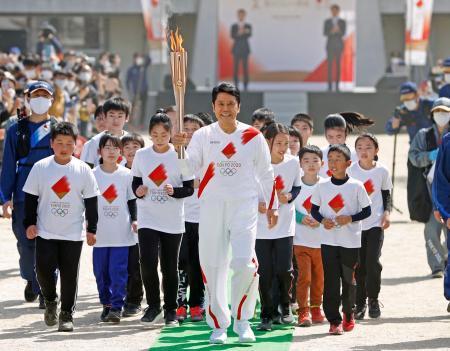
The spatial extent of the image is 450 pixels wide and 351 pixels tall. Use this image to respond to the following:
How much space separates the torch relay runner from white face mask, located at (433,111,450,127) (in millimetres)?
3810

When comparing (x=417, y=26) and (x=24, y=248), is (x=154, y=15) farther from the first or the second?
(x=24, y=248)

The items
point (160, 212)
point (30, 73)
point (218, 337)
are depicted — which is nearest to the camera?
point (218, 337)

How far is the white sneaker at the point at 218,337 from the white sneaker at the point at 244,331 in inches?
4.5

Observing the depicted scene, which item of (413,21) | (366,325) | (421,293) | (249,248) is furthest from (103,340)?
(413,21)

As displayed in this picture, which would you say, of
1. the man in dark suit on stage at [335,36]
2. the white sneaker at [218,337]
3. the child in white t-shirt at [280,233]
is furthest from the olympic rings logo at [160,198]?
the man in dark suit on stage at [335,36]

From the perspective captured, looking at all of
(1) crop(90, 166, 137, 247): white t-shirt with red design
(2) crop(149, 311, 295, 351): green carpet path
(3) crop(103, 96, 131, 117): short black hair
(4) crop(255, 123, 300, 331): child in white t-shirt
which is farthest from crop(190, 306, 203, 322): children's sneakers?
(3) crop(103, 96, 131, 117): short black hair

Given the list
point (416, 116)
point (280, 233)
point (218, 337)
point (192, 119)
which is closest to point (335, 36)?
point (416, 116)

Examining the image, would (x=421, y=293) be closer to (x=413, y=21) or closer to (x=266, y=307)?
(x=266, y=307)

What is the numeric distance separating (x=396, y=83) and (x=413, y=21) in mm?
3038

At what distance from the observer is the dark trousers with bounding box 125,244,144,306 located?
38.2 ft

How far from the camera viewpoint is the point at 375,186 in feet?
37.9

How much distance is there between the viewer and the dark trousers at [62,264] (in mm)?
10570

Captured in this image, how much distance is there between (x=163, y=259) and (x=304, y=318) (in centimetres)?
124

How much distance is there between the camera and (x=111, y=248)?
11.4 meters
